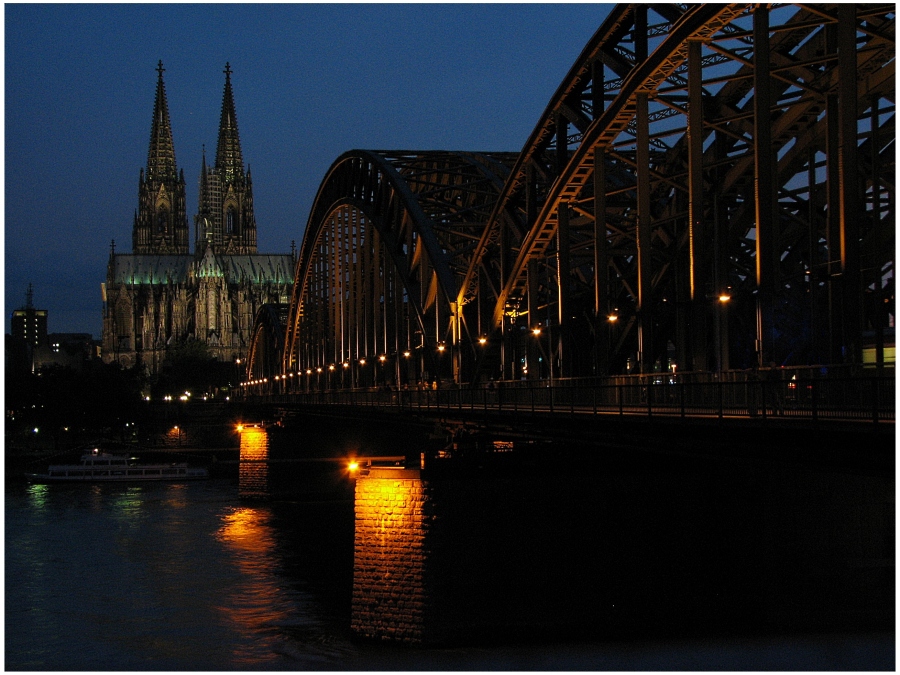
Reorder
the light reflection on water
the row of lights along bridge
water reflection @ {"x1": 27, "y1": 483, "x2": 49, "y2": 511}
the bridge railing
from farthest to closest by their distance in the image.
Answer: water reflection @ {"x1": 27, "y1": 483, "x2": 49, "y2": 511}
the row of lights along bridge
the light reflection on water
the bridge railing

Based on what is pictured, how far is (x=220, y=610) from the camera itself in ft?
125

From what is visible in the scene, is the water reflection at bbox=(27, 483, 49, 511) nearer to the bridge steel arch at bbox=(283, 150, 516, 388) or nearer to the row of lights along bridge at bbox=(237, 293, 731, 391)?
the row of lights along bridge at bbox=(237, 293, 731, 391)

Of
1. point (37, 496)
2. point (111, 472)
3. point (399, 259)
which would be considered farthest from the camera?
point (111, 472)

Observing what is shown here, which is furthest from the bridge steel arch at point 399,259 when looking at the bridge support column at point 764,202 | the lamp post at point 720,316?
the bridge support column at point 764,202

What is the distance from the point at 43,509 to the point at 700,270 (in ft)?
162

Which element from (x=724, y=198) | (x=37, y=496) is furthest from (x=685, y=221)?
(x=37, y=496)

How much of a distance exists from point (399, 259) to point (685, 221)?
26159 mm

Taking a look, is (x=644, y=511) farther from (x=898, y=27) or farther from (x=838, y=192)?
(x=898, y=27)

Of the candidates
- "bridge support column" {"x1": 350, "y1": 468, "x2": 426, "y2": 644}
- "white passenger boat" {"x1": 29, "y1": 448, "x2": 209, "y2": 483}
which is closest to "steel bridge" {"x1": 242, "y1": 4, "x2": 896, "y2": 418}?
"bridge support column" {"x1": 350, "y1": 468, "x2": 426, "y2": 644}

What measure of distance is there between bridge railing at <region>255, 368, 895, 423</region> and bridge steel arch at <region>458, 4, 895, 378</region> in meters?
1.56

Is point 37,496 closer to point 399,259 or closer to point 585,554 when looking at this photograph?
point 399,259

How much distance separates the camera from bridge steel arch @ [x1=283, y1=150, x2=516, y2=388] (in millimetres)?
59219

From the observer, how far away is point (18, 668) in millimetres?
31438

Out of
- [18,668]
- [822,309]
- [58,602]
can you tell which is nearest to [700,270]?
[822,309]
